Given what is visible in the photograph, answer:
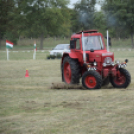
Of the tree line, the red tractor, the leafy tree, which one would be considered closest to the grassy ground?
the red tractor

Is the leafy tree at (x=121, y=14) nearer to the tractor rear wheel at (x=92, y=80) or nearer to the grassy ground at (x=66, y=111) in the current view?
the tractor rear wheel at (x=92, y=80)

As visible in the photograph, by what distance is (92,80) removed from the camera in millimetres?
10461

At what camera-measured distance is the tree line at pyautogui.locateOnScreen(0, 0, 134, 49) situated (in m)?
58.9

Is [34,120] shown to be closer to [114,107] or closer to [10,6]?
[114,107]

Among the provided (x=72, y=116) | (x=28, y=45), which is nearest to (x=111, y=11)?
(x=28, y=45)

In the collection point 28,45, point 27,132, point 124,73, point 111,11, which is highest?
point 111,11

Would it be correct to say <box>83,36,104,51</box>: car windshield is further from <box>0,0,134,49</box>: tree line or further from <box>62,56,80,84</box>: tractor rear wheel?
<box>0,0,134,49</box>: tree line

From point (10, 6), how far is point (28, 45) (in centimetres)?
935

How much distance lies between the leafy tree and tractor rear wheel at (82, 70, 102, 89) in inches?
1928

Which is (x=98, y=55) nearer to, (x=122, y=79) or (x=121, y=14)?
(x=122, y=79)

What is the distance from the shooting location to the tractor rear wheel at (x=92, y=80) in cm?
1026

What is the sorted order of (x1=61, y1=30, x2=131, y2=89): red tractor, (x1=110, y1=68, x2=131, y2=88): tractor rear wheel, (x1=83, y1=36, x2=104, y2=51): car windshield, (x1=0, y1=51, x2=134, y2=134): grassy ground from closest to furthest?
(x1=0, y1=51, x2=134, y2=134): grassy ground, (x1=61, y1=30, x2=131, y2=89): red tractor, (x1=110, y1=68, x2=131, y2=88): tractor rear wheel, (x1=83, y1=36, x2=104, y2=51): car windshield

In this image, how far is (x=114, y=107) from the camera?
7492 mm

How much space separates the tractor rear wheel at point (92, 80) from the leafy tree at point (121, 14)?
161 feet
